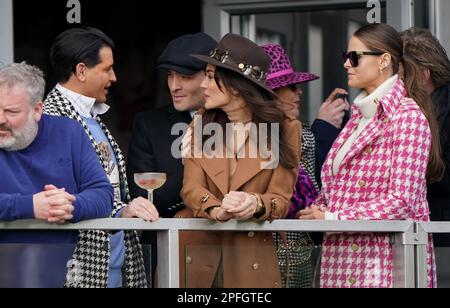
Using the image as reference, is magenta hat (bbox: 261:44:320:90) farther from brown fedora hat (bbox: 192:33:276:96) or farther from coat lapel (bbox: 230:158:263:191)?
coat lapel (bbox: 230:158:263:191)

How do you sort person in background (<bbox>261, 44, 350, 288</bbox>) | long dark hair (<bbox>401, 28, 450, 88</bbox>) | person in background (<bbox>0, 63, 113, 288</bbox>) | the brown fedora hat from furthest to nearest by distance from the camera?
long dark hair (<bbox>401, 28, 450, 88</bbox>)
the brown fedora hat
person in background (<bbox>261, 44, 350, 288</bbox>)
person in background (<bbox>0, 63, 113, 288</bbox>)

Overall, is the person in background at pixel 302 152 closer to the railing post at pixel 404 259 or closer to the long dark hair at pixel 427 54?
the railing post at pixel 404 259

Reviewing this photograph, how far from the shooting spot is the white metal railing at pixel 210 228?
6086mm

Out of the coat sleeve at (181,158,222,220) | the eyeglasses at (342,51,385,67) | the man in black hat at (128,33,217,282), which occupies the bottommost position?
the coat sleeve at (181,158,222,220)

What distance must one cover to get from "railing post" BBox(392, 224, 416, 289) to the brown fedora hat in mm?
873

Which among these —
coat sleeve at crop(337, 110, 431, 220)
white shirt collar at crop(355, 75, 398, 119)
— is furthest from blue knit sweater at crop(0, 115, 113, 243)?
white shirt collar at crop(355, 75, 398, 119)

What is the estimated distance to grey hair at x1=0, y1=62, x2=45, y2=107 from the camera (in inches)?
241

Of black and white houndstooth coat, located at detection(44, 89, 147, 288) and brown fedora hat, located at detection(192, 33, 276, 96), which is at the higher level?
brown fedora hat, located at detection(192, 33, 276, 96)

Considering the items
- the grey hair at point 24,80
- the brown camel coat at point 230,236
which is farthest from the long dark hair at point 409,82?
the grey hair at point 24,80

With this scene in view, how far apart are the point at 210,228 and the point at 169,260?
0.22 meters

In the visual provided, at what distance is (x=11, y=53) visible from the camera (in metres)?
8.38

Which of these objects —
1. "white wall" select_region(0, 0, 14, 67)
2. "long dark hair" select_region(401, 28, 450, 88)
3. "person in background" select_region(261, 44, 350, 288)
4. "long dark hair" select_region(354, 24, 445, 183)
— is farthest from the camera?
"white wall" select_region(0, 0, 14, 67)

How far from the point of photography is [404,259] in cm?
616
